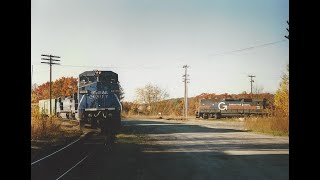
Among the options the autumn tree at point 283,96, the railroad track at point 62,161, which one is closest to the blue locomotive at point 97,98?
the railroad track at point 62,161

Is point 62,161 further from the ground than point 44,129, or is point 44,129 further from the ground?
point 44,129

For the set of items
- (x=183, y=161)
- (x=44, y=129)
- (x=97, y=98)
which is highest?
(x=97, y=98)

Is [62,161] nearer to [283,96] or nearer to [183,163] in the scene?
[183,163]

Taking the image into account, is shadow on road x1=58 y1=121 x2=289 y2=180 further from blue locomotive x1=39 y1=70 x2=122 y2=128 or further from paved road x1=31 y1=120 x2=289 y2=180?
blue locomotive x1=39 y1=70 x2=122 y2=128

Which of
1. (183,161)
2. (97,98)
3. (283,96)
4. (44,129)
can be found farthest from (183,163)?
(44,129)

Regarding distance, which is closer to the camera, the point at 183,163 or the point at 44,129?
the point at 183,163

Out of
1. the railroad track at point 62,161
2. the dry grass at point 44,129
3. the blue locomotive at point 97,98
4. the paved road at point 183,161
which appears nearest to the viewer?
the railroad track at point 62,161

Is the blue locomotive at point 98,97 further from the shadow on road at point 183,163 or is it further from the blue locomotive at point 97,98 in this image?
the shadow on road at point 183,163

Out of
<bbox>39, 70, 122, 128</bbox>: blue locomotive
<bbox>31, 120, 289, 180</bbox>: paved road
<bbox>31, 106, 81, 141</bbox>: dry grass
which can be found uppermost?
<bbox>39, 70, 122, 128</bbox>: blue locomotive

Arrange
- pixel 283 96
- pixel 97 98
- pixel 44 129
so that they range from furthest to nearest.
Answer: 1. pixel 97 98
2. pixel 44 129
3. pixel 283 96

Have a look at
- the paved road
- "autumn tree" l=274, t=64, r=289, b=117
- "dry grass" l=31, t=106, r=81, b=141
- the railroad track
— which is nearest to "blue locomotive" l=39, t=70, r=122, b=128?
"dry grass" l=31, t=106, r=81, b=141

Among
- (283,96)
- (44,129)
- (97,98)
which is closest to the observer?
(283,96)
